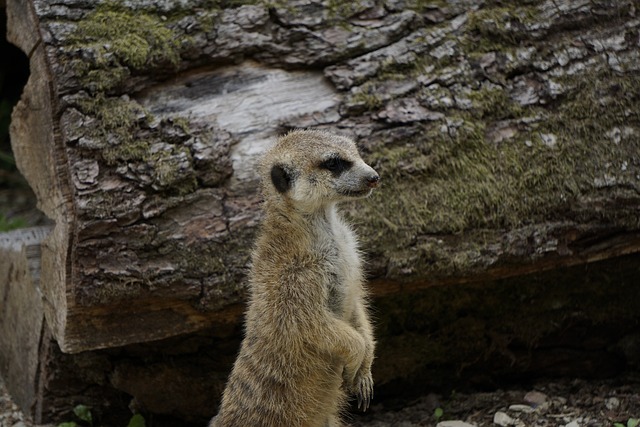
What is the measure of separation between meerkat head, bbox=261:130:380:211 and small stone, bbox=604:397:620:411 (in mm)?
1908

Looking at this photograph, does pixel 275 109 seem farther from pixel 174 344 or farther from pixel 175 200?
pixel 174 344

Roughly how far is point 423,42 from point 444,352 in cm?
179

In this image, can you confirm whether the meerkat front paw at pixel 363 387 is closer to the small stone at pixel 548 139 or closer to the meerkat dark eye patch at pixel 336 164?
the meerkat dark eye patch at pixel 336 164

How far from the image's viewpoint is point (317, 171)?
3469 millimetres

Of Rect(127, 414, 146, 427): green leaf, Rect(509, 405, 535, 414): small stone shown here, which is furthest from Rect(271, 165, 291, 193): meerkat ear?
Rect(509, 405, 535, 414): small stone

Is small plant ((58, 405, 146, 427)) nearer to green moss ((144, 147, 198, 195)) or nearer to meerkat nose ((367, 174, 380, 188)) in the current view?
green moss ((144, 147, 198, 195))

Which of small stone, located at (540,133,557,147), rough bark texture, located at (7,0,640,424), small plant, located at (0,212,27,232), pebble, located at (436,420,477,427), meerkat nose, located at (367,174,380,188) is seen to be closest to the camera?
meerkat nose, located at (367,174,380,188)

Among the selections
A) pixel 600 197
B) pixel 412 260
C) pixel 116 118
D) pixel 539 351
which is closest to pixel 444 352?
pixel 539 351

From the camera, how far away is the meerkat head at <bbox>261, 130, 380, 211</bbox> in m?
3.44

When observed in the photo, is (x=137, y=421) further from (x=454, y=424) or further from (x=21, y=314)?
(x=454, y=424)

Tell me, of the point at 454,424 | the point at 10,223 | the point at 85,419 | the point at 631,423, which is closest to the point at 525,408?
the point at 454,424

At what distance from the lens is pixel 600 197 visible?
13.4ft

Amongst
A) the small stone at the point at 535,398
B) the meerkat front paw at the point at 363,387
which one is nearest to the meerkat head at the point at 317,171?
the meerkat front paw at the point at 363,387

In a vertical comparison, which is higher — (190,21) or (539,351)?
(190,21)
